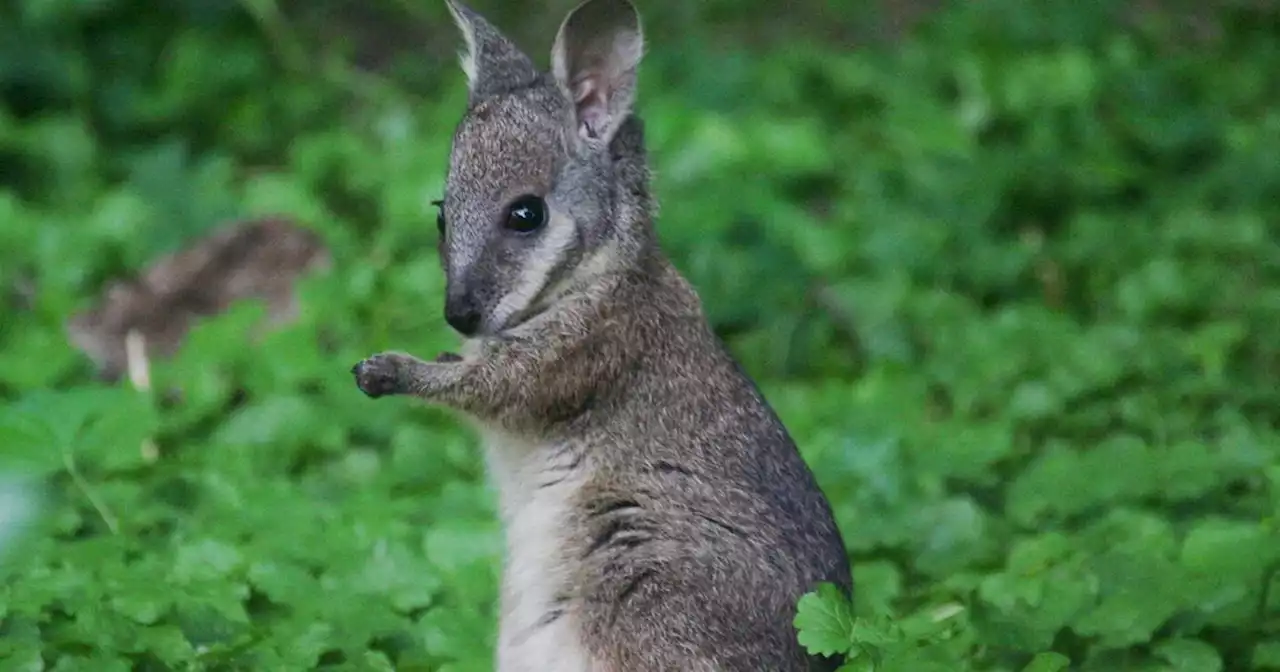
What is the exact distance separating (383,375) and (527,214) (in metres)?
0.56

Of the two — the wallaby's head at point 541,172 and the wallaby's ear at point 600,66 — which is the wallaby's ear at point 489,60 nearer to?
the wallaby's head at point 541,172

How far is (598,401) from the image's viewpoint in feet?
14.4

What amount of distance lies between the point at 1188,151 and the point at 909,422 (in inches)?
142

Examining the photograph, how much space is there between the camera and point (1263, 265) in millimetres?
7801

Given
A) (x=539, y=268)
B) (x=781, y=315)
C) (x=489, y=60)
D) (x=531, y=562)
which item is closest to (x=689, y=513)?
(x=531, y=562)

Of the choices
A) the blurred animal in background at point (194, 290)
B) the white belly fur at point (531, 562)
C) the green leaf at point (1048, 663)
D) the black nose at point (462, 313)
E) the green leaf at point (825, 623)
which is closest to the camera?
the green leaf at point (825, 623)

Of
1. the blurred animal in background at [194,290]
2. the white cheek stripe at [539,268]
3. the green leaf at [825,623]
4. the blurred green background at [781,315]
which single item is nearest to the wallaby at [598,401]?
the white cheek stripe at [539,268]

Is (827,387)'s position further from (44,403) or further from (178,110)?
(178,110)

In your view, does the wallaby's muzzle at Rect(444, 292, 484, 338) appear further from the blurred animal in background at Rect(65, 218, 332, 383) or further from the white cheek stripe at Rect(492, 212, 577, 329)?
the blurred animal in background at Rect(65, 218, 332, 383)

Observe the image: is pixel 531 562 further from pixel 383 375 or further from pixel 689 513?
pixel 383 375

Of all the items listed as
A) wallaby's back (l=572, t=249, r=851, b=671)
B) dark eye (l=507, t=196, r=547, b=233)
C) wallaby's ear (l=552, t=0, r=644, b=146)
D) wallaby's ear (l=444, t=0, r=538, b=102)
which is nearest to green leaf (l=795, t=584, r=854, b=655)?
wallaby's back (l=572, t=249, r=851, b=671)

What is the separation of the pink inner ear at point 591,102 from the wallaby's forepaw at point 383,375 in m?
0.85

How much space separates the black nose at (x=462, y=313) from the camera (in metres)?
4.29

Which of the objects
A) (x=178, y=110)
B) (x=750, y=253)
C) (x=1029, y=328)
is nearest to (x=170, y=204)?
(x=178, y=110)
